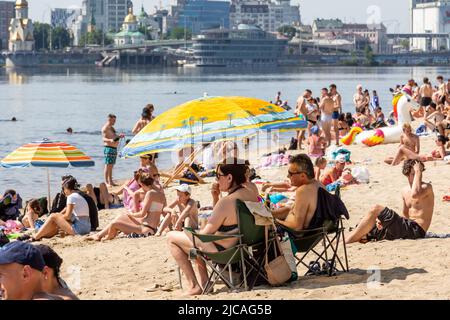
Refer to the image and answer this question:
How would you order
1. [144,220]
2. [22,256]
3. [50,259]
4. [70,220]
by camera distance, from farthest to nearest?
[70,220] → [144,220] → [50,259] → [22,256]

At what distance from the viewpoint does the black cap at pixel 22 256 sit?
14.7ft

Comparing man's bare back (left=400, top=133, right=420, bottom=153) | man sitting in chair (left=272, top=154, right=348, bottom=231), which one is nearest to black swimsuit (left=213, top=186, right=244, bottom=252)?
man sitting in chair (left=272, top=154, right=348, bottom=231)

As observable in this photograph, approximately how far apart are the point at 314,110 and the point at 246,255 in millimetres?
12846

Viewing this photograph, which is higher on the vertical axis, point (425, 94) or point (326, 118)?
point (425, 94)

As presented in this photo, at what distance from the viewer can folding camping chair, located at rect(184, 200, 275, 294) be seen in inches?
271

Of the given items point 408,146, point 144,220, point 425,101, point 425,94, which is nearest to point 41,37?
point 425,94

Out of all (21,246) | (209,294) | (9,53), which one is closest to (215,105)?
(209,294)

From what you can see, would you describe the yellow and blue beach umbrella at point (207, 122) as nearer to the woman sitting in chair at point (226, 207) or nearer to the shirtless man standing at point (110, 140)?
the woman sitting in chair at point (226, 207)

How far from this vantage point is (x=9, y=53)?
16862 cm

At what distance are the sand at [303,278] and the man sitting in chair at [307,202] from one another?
0.41 m

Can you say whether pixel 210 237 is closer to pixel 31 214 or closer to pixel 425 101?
pixel 31 214

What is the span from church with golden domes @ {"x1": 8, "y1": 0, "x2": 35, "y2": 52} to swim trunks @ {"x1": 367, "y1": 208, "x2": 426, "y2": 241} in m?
165

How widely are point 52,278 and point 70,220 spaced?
6171 millimetres

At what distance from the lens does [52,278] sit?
15.4 feet
